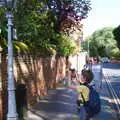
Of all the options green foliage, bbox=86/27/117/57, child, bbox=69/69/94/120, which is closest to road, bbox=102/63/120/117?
child, bbox=69/69/94/120

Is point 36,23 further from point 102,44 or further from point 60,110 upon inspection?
point 102,44

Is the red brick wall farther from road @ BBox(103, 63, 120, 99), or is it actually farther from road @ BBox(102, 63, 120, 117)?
road @ BBox(103, 63, 120, 99)

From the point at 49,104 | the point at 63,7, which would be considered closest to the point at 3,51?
the point at 49,104

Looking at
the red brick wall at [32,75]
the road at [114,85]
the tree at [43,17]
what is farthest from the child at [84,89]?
the tree at [43,17]

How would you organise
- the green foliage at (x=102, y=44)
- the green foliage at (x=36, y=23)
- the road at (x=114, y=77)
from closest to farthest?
the green foliage at (x=36, y=23)
the road at (x=114, y=77)
the green foliage at (x=102, y=44)

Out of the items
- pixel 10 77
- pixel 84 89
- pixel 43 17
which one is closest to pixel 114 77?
pixel 43 17

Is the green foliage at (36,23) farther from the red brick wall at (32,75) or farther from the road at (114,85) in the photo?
the road at (114,85)

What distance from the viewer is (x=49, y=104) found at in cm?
1909

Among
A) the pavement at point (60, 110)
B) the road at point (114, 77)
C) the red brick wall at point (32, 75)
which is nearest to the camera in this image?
the red brick wall at point (32, 75)

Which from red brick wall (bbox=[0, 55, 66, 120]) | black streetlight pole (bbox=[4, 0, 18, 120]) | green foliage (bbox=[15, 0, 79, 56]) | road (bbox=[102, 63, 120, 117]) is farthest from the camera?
road (bbox=[102, 63, 120, 117])

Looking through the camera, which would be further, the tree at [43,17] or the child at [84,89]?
the tree at [43,17]

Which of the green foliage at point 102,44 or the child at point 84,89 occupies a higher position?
the green foliage at point 102,44

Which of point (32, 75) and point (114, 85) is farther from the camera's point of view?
point (114, 85)

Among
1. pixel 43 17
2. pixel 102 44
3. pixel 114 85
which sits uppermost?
pixel 102 44
